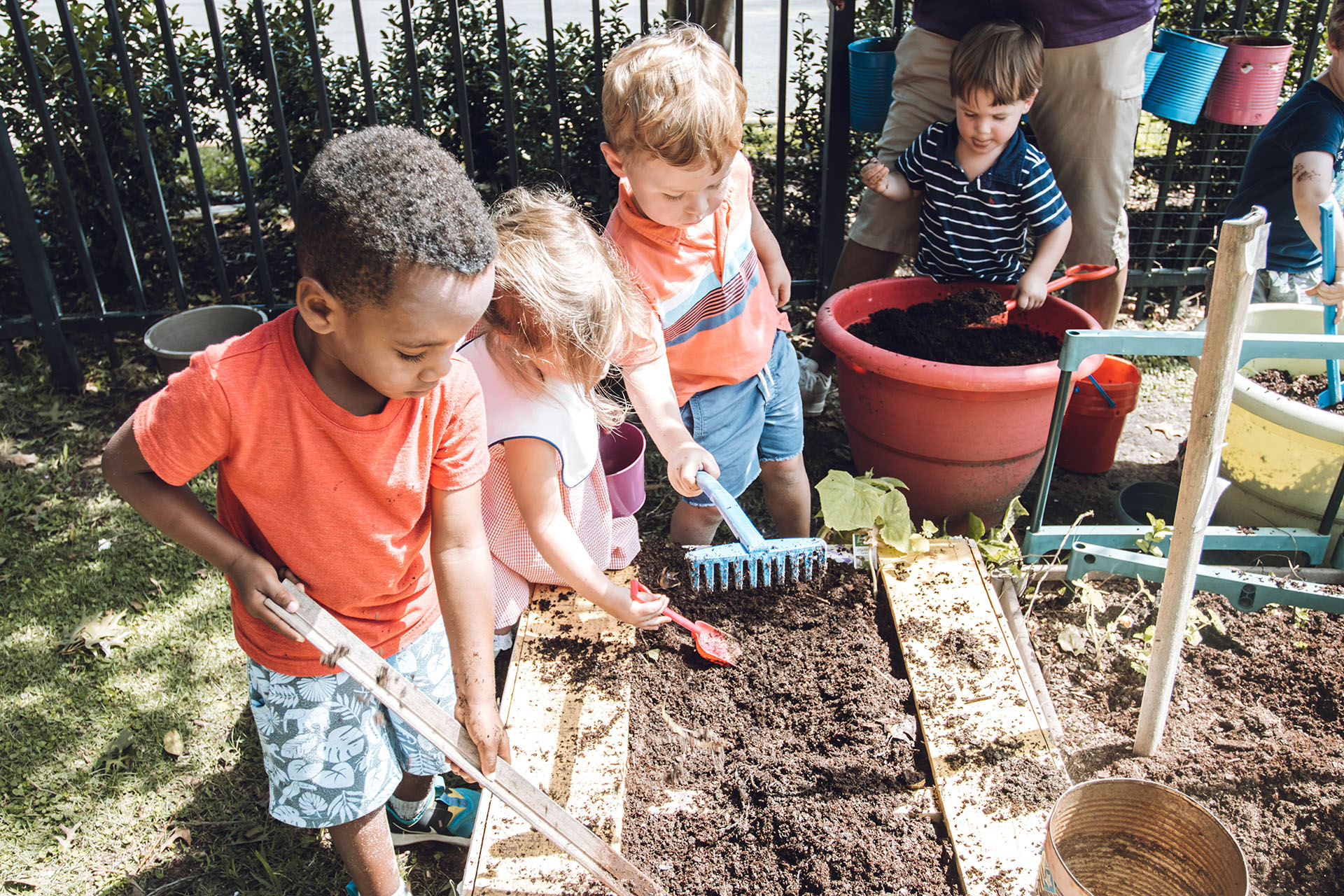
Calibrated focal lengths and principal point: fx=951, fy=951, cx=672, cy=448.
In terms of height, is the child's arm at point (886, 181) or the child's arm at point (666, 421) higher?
the child's arm at point (886, 181)

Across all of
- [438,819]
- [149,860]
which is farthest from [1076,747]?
[149,860]

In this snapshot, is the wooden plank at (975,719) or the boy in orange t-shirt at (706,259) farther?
the boy in orange t-shirt at (706,259)

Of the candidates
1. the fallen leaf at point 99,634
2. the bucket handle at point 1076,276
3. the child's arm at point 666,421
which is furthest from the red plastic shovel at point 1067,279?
the fallen leaf at point 99,634

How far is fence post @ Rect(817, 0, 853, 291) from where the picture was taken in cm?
369

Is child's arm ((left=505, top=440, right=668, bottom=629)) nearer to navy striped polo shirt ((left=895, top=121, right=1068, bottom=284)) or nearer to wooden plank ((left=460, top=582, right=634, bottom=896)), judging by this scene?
wooden plank ((left=460, top=582, right=634, bottom=896))

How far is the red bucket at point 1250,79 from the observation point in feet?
11.9

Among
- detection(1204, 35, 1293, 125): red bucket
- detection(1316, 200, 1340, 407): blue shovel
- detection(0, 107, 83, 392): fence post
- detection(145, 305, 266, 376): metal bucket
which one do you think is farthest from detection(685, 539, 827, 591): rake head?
detection(0, 107, 83, 392): fence post

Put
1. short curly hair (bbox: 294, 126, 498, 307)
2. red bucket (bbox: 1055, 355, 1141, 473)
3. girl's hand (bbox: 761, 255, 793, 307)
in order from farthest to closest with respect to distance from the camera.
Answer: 1. red bucket (bbox: 1055, 355, 1141, 473)
2. girl's hand (bbox: 761, 255, 793, 307)
3. short curly hair (bbox: 294, 126, 498, 307)

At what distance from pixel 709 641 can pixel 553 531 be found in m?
0.50

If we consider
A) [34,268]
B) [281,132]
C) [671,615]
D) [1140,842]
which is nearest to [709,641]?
[671,615]

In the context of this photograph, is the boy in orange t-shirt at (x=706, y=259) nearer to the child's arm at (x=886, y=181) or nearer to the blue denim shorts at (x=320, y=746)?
the child's arm at (x=886, y=181)

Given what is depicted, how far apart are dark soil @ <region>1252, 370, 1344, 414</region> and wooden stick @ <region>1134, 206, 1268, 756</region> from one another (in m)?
1.66

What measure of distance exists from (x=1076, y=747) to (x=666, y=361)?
1.30 meters

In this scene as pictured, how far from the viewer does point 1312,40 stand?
3.87m
